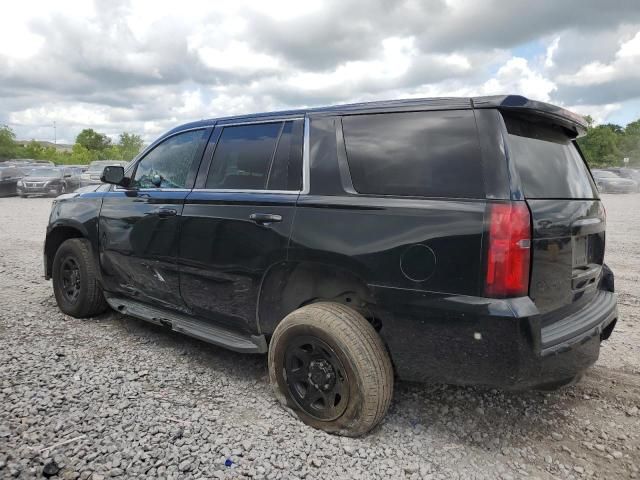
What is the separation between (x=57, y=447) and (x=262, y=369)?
1.43 metres

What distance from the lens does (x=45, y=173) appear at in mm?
21000

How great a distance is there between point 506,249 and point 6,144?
85.2 meters

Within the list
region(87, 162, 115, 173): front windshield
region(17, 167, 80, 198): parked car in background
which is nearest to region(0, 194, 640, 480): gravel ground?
region(17, 167, 80, 198): parked car in background

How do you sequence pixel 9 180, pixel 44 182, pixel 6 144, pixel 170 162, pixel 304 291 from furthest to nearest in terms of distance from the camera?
pixel 6 144 < pixel 9 180 < pixel 44 182 < pixel 170 162 < pixel 304 291

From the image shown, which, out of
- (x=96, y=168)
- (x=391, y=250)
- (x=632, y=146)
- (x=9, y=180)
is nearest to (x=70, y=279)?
(x=391, y=250)

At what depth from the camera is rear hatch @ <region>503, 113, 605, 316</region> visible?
7.48 ft

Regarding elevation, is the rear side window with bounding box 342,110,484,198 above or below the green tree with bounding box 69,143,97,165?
below

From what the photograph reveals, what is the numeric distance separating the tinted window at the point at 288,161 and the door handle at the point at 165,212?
34.2 inches

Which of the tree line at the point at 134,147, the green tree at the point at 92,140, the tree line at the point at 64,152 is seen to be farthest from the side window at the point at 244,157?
the green tree at the point at 92,140

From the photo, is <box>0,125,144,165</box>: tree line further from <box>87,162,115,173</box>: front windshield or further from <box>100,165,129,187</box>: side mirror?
<box>100,165,129,187</box>: side mirror

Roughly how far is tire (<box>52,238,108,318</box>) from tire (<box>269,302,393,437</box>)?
7.60ft

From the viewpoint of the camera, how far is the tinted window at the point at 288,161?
291cm

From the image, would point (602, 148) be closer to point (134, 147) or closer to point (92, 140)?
point (134, 147)

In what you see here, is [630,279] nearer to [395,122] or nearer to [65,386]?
[395,122]
